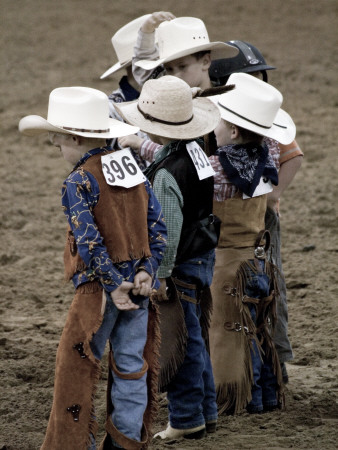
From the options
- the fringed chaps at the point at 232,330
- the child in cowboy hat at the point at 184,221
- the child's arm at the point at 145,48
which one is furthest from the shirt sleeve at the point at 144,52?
the fringed chaps at the point at 232,330

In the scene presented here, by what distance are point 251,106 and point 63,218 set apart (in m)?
3.93

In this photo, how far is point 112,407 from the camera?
3.99m

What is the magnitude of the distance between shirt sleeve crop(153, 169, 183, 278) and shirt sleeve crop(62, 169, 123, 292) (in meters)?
0.44

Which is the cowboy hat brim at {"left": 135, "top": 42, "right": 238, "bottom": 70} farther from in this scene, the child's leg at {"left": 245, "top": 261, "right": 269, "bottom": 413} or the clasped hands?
the clasped hands

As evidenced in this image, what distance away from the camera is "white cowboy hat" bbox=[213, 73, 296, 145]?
15.0 feet

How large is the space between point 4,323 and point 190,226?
2.20 m

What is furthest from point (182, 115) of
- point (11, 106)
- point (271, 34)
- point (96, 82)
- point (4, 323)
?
point (271, 34)

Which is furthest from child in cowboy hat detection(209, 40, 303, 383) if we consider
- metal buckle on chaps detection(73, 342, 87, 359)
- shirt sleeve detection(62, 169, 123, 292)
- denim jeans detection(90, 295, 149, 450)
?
metal buckle on chaps detection(73, 342, 87, 359)

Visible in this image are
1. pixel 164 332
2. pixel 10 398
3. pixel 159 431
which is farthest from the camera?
pixel 10 398

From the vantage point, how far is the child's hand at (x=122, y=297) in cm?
381

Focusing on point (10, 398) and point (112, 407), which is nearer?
point (112, 407)

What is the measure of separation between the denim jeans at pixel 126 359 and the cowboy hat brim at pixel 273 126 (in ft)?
3.59

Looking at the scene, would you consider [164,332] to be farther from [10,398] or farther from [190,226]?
[10,398]

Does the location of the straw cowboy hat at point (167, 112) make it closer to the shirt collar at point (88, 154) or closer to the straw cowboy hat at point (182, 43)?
the shirt collar at point (88, 154)
